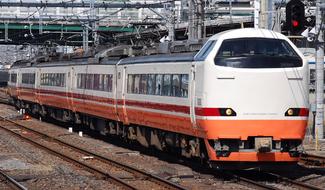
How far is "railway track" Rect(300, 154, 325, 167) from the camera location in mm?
16500

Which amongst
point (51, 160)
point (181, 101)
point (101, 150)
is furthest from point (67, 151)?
point (181, 101)

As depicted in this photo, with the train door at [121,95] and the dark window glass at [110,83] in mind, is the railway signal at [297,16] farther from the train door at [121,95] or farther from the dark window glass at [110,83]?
the dark window glass at [110,83]

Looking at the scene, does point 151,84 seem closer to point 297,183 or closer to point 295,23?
point 295,23

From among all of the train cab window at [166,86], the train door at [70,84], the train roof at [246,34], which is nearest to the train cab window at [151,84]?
the train cab window at [166,86]

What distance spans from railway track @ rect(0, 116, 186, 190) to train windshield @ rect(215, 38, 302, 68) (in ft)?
8.45

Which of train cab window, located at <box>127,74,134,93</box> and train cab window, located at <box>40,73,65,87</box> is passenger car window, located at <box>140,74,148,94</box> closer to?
train cab window, located at <box>127,74,134,93</box>

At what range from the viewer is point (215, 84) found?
1351 cm

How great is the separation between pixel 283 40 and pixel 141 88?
5.24 meters

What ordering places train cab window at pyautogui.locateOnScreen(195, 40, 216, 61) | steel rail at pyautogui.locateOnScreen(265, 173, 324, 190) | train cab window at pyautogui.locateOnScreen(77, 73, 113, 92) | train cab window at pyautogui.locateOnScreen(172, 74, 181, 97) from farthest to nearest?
train cab window at pyautogui.locateOnScreen(77, 73, 113, 92) < train cab window at pyautogui.locateOnScreen(172, 74, 181, 97) < train cab window at pyautogui.locateOnScreen(195, 40, 216, 61) < steel rail at pyautogui.locateOnScreen(265, 173, 324, 190)

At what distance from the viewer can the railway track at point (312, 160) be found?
54.1 ft

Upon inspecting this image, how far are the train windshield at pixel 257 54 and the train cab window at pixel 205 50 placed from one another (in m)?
0.28

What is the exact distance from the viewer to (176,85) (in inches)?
622

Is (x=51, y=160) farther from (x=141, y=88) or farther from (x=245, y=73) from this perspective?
(x=245, y=73)

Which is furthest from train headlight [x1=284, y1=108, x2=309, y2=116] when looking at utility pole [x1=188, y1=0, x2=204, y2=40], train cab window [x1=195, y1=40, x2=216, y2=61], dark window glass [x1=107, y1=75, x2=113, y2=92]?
utility pole [x1=188, y1=0, x2=204, y2=40]
